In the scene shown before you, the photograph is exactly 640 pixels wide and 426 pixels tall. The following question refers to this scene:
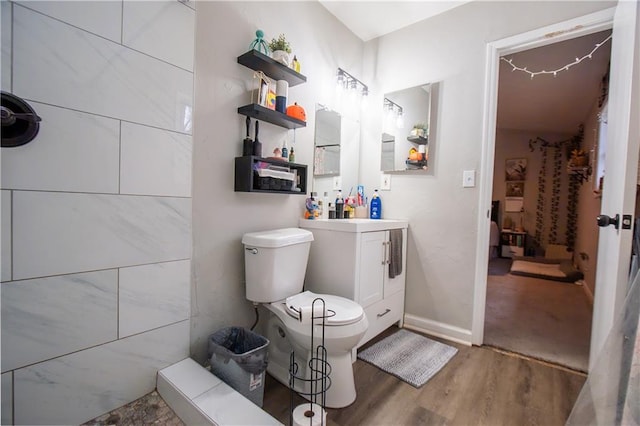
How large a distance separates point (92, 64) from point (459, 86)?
219 cm

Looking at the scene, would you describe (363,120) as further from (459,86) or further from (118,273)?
(118,273)

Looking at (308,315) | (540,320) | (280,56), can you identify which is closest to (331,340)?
(308,315)

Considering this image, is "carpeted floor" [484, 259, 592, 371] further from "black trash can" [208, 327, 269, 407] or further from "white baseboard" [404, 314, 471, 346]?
"black trash can" [208, 327, 269, 407]

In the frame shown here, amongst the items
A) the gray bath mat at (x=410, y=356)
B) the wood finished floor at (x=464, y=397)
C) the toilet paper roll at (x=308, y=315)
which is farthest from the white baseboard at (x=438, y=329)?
the toilet paper roll at (x=308, y=315)

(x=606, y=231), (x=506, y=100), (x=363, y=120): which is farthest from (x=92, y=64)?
(x=506, y=100)

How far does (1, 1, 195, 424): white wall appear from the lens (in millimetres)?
938

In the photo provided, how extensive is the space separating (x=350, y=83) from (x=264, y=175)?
4.37ft

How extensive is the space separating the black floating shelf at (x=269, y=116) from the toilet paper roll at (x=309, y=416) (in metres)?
1.43

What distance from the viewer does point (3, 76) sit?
2.94 feet

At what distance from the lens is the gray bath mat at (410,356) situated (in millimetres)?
1637

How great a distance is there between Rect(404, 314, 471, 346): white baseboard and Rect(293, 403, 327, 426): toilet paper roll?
4.42 ft

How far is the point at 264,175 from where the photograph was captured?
160cm

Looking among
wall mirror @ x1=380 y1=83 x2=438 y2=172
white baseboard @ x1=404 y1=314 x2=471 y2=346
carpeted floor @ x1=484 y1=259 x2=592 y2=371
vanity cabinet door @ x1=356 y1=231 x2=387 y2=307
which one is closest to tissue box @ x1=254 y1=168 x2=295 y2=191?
vanity cabinet door @ x1=356 y1=231 x2=387 y2=307

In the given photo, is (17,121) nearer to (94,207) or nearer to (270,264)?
(94,207)
